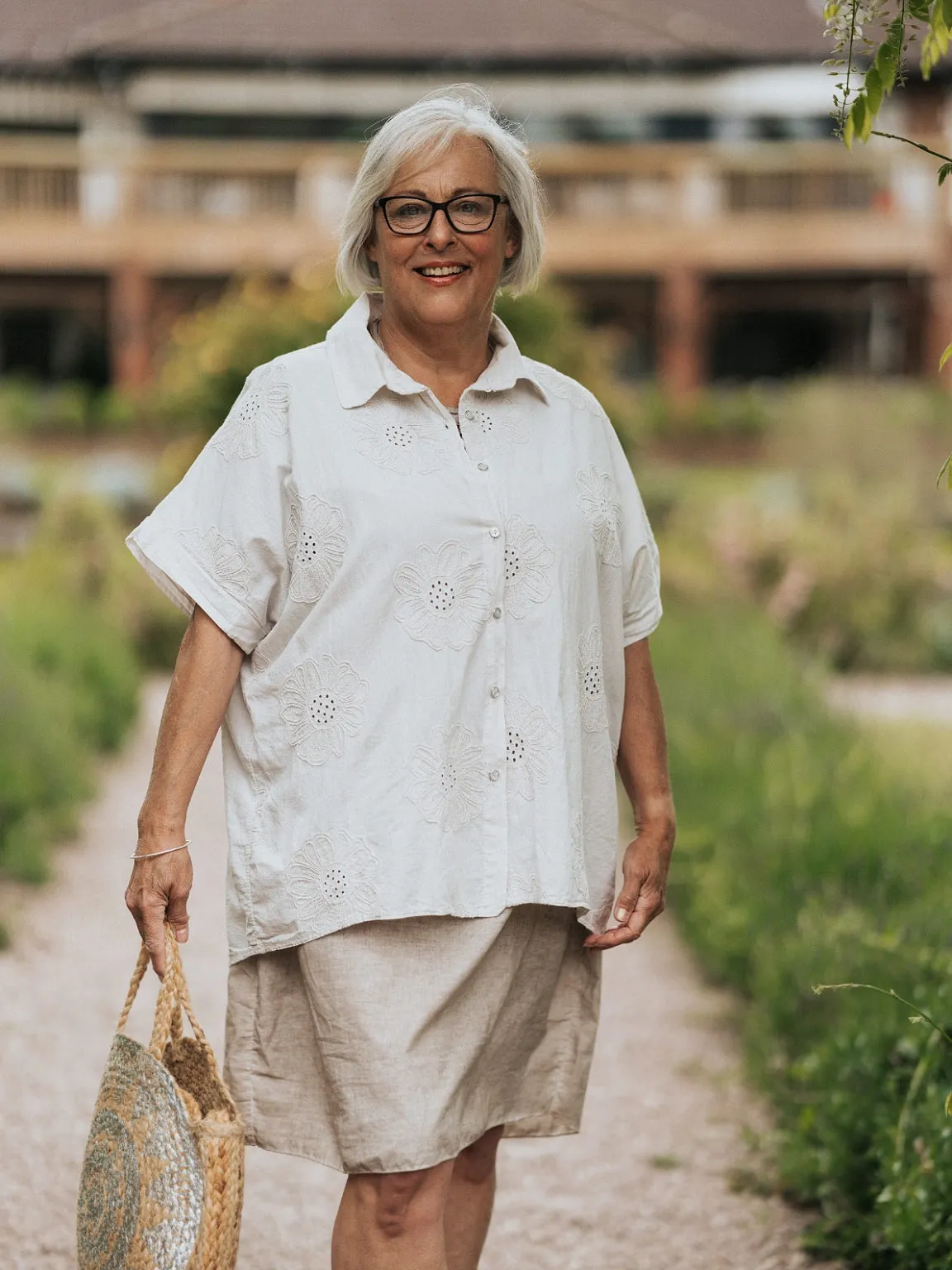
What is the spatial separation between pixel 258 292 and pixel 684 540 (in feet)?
12.9

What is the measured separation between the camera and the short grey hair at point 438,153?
255 cm

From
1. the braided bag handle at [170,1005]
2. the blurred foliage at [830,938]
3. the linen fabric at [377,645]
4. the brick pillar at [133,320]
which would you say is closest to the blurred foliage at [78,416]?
the brick pillar at [133,320]

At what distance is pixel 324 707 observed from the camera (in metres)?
2.46

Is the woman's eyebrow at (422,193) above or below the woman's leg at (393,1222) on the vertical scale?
above

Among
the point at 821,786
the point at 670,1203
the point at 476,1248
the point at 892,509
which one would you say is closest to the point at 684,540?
the point at 892,509

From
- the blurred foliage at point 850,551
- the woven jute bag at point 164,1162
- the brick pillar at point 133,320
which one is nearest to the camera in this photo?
the woven jute bag at point 164,1162

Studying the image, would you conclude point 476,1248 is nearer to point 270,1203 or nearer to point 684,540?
point 270,1203

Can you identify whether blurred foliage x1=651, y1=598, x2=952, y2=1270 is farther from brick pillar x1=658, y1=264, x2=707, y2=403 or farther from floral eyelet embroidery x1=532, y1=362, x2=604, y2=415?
brick pillar x1=658, y1=264, x2=707, y2=403

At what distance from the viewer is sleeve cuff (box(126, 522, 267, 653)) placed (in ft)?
8.04

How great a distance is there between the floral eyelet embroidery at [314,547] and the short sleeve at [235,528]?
0.02 m

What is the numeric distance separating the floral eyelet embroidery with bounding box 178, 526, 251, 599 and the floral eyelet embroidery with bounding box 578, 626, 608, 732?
50 cm

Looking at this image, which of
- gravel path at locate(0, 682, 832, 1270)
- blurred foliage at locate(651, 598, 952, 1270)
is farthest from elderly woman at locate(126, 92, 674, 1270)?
gravel path at locate(0, 682, 832, 1270)

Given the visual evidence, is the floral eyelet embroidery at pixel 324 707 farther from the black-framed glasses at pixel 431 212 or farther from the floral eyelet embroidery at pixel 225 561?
the black-framed glasses at pixel 431 212

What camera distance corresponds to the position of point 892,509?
44.1ft
